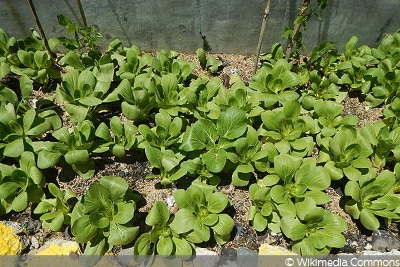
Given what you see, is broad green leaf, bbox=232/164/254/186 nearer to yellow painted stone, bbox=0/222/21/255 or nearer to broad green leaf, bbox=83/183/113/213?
broad green leaf, bbox=83/183/113/213

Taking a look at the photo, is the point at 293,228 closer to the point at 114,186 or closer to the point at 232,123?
the point at 232,123

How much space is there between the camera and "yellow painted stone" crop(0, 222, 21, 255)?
221 cm

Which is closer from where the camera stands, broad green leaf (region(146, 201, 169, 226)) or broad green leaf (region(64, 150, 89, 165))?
broad green leaf (region(146, 201, 169, 226))

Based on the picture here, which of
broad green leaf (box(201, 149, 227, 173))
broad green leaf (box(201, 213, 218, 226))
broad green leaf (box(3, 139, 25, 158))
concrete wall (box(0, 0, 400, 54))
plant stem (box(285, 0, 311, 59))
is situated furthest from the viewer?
concrete wall (box(0, 0, 400, 54))

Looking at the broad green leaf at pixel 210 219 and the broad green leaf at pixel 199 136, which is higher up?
the broad green leaf at pixel 199 136

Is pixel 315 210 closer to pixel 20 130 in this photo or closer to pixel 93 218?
pixel 93 218

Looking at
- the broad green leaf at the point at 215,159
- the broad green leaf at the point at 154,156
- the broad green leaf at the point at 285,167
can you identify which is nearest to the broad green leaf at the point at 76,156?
the broad green leaf at the point at 154,156

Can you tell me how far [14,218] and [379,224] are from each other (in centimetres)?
226

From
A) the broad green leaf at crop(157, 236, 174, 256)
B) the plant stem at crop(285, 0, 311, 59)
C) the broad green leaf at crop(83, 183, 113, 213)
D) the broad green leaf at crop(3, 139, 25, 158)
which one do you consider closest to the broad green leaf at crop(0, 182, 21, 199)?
the broad green leaf at crop(3, 139, 25, 158)

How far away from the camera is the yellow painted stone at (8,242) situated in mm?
2213

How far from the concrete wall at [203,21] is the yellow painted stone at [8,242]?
170 centimetres

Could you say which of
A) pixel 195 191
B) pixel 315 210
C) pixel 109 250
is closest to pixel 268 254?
pixel 315 210

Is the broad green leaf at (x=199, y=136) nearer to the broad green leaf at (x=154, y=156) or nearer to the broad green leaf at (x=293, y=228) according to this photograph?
the broad green leaf at (x=154, y=156)

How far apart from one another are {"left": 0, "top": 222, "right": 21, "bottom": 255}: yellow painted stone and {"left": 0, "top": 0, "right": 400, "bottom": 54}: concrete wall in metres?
1.70
